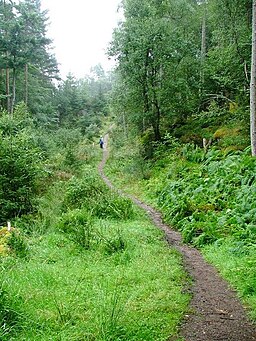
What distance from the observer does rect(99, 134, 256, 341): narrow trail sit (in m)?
4.54

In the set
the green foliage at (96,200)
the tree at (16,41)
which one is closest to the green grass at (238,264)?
the green foliage at (96,200)

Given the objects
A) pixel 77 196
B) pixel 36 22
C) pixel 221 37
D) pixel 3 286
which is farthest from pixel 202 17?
pixel 3 286

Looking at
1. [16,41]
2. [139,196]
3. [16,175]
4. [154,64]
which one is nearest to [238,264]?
[16,175]

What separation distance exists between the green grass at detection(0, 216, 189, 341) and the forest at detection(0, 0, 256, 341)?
2 centimetres

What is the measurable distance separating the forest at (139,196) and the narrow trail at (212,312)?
132 mm

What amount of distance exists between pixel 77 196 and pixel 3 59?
1950cm

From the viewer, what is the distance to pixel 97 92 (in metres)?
58.9

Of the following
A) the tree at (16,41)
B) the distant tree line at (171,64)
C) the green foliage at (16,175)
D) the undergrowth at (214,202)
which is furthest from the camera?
the tree at (16,41)

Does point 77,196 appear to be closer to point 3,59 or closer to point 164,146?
point 164,146

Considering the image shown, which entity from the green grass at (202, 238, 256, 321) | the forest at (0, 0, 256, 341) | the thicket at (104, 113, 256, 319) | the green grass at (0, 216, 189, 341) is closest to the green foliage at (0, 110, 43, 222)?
the forest at (0, 0, 256, 341)

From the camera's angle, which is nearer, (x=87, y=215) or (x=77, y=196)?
(x=87, y=215)

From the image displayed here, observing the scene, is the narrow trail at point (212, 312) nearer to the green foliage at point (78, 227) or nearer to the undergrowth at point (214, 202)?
the undergrowth at point (214, 202)

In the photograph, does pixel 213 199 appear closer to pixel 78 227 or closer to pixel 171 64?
pixel 78 227

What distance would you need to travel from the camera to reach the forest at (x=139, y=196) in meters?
5.00
